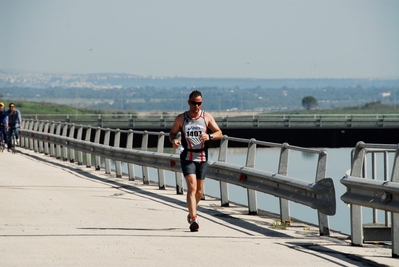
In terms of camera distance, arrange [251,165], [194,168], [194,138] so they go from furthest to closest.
→ [251,165]
[194,168]
[194,138]

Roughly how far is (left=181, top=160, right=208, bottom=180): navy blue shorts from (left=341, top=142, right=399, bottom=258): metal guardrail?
2.27 meters

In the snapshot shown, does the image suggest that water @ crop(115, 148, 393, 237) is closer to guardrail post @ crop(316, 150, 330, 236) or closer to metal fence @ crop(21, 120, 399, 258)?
metal fence @ crop(21, 120, 399, 258)

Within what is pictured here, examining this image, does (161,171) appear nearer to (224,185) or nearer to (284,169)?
(224,185)

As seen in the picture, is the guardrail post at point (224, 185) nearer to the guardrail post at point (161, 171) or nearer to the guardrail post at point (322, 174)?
the guardrail post at point (161, 171)

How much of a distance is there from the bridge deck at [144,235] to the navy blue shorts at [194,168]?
0.73m

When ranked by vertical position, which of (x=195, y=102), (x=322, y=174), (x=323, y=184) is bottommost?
(x=323, y=184)

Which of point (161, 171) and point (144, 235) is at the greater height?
point (161, 171)

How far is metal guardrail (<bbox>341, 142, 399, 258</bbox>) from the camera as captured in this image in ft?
37.6

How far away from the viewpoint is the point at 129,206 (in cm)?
1786

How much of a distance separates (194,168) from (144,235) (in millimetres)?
1357

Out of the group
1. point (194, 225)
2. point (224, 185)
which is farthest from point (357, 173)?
point (224, 185)

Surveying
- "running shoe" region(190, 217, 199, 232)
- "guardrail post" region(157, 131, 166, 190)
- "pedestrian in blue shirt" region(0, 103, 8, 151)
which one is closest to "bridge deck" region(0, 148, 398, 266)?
"running shoe" region(190, 217, 199, 232)

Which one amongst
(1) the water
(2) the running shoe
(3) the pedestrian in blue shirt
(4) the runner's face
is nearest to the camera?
(2) the running shoe

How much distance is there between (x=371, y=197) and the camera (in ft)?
39.1
